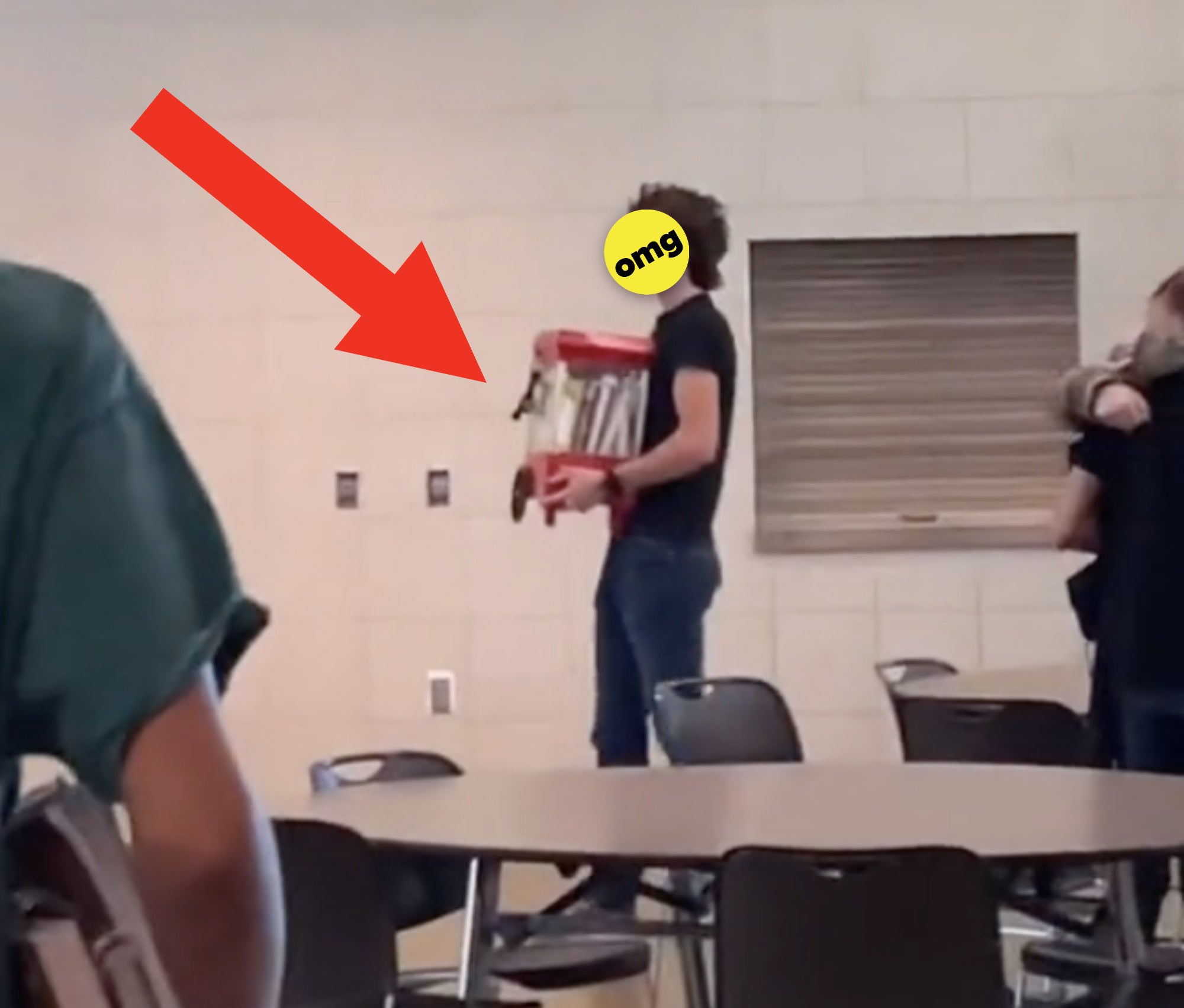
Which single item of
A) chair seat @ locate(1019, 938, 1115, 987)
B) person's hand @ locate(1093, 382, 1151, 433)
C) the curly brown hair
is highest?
the curly brown hair

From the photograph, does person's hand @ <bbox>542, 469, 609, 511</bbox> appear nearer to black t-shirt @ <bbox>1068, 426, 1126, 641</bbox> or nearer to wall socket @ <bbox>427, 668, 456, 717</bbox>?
black t-shirt @ <bbox>1068, 426, 1126, 641</bbox>

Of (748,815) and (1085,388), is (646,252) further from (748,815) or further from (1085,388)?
(748,815)

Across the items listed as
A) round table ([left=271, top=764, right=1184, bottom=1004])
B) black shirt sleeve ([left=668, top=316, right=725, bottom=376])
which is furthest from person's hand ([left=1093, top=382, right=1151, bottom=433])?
black shirt sleeve ([left=668, top=316, right=725, bottom=376])

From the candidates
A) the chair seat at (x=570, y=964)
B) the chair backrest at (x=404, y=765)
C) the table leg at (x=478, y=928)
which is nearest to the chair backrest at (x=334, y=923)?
the table leg at (x=478, y=928)

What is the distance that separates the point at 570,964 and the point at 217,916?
2.35 metres

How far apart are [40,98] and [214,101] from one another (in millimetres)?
504

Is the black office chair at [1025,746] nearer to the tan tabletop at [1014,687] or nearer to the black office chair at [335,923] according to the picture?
the tan tabletop at [1014,687]

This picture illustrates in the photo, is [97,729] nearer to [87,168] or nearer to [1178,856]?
[1178,856]

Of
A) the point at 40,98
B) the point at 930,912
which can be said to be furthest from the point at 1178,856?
the point at 40,98

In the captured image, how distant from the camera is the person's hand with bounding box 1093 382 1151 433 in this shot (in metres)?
3.52

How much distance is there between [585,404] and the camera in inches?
180

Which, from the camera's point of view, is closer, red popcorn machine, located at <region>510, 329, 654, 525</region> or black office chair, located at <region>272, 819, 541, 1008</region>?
black office chair, located at <region>272, 819, 541, 1008</region>

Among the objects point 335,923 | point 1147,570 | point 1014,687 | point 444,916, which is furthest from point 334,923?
point 1014,687

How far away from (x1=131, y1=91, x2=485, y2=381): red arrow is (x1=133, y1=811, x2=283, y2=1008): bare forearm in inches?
215
